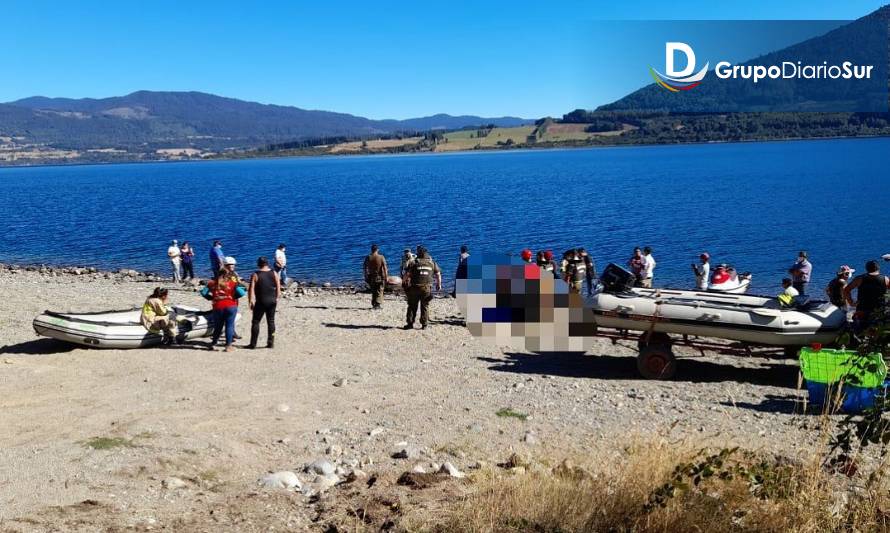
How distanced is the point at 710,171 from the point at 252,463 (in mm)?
108202

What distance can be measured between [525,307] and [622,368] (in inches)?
81.4

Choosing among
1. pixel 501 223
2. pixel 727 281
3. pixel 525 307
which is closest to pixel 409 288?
pixel 525 307

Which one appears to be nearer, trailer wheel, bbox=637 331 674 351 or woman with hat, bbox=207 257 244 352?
trailer wheel, bbox=637 331 674 351

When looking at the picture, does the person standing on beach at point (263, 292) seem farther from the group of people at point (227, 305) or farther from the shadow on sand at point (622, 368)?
the shadow on sand at point (622, 368)

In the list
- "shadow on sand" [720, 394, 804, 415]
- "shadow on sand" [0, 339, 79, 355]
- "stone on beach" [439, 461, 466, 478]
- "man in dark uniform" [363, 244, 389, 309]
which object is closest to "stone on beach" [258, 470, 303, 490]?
"stone on beach" [439, 461, 466, 478]

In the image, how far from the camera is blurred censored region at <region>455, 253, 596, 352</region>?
13.5 m

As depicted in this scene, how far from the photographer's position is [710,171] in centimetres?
10725

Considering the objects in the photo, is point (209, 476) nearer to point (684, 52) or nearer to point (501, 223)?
point (501, 223)

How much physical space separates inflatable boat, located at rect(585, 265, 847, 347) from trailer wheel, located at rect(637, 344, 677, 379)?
331mm

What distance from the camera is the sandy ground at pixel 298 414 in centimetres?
687

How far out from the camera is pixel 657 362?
488 inches

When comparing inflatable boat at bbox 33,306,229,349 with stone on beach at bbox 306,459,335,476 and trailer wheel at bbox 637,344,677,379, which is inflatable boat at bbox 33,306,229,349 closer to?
stone on beach at bbox 306,459,335,476

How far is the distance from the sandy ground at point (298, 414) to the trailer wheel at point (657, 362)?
0.67 ft

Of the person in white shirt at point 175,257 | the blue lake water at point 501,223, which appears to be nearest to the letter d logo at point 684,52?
the blue lake water at point 501,223
